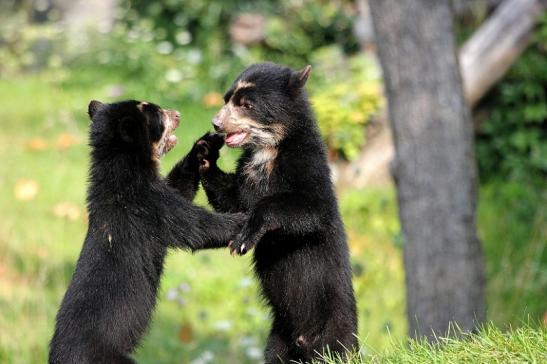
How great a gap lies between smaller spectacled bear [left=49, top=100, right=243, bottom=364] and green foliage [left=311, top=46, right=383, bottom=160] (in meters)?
5.63

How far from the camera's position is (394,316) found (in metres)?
8.91

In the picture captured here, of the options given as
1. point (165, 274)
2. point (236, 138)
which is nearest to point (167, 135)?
point (236, 138)

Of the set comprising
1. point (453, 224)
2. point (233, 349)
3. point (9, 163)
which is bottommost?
point (233, 349)

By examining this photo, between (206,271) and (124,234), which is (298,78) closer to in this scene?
(124,234)

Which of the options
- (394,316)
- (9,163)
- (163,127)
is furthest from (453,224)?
(9,163)

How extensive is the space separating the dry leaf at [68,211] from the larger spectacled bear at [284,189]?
4421mm

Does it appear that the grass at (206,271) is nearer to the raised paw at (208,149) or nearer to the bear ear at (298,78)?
the raised paw at (208,149)

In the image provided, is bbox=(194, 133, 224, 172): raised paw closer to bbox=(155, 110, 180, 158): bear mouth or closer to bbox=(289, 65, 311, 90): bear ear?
bbox=(155, 110, 180, 158): bear mouth

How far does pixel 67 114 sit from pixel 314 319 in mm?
8224

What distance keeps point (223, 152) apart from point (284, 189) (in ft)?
18.6

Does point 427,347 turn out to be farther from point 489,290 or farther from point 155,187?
point 489,290

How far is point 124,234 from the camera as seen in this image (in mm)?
4566

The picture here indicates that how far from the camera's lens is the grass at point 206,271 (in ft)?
25.4

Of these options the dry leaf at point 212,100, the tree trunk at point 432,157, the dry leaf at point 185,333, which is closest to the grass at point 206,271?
the dry leaf at point 185,333
